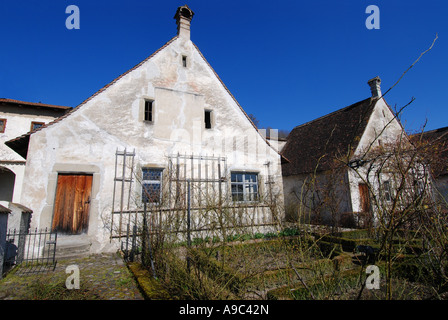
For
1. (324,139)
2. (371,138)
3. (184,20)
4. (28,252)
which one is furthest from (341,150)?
(28,252)

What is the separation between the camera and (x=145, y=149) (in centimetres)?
926

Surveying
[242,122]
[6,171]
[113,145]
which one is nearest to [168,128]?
[113,145]

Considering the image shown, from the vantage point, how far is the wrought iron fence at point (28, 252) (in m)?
6.21

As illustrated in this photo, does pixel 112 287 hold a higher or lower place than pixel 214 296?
lower

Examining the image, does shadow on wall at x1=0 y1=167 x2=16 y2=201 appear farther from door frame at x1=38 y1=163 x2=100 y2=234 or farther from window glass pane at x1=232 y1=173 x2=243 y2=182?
window glass pane at x1=232 y1=173 x2=243 y2=182

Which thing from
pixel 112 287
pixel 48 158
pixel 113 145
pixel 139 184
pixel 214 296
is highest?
pixel 113 145

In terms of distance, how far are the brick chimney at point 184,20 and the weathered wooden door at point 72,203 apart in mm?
7910

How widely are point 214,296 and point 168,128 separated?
7.75 meters

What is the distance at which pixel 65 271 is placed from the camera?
230 inches

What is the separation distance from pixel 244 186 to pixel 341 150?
287 inches

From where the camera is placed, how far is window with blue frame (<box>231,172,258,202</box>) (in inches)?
428

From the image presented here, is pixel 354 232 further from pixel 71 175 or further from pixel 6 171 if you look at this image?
pixel 6 171

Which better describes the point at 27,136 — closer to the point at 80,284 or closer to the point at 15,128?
the point at 80,284
